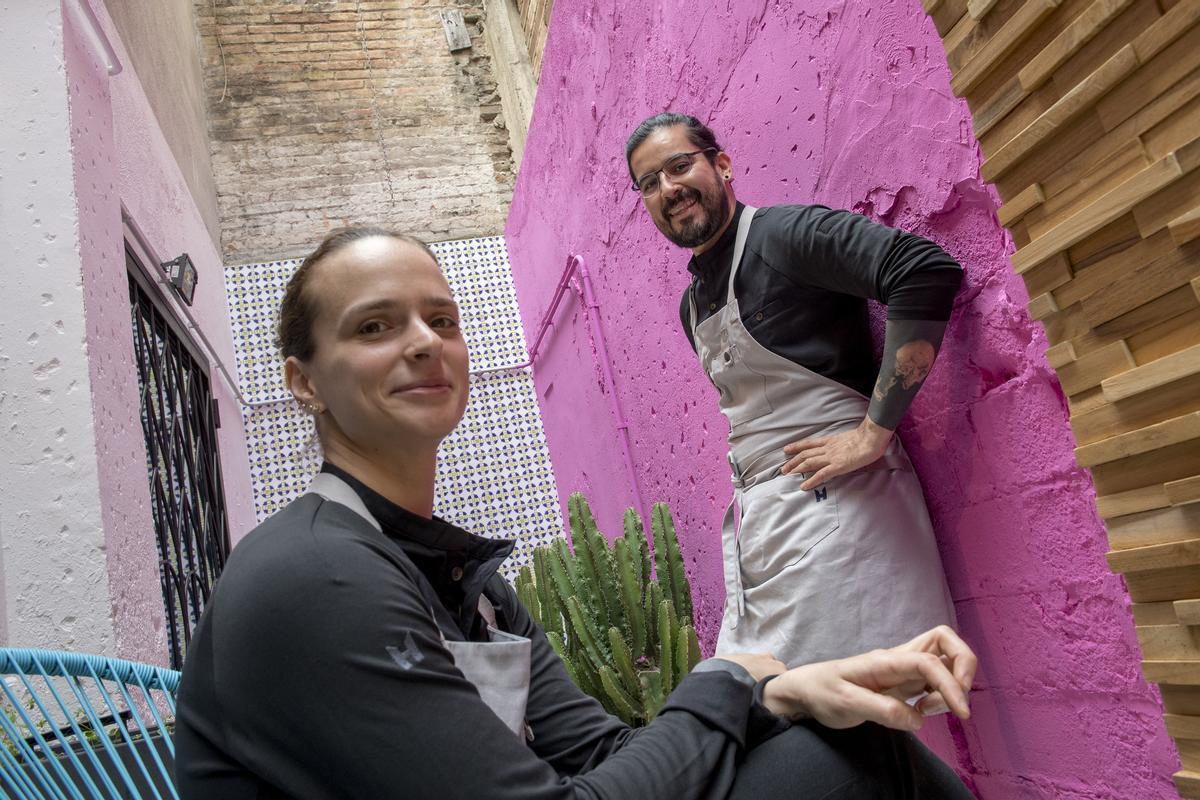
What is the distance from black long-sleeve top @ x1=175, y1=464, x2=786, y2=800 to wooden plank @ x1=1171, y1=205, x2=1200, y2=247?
0.70m

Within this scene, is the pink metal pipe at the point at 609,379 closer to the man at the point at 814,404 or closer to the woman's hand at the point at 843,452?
the man at the point at 814,404

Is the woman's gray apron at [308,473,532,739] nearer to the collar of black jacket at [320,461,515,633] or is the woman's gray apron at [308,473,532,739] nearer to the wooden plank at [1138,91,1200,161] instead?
the collar of black jacket at [320,461,515,633]

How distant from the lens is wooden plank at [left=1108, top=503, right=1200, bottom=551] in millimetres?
1133

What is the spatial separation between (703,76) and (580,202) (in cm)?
184

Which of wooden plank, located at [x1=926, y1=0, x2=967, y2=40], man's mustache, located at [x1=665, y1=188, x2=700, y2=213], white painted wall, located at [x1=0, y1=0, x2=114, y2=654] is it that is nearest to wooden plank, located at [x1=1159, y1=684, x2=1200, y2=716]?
wooden plank, located at [x1=926, y1=0, x2=967, y2=40]

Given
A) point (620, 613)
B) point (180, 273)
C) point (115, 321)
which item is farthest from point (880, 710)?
point (180, 273)

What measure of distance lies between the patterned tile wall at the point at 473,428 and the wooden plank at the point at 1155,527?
223 inches

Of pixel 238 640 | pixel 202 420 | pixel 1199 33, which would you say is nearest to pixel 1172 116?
pixel 1199 33

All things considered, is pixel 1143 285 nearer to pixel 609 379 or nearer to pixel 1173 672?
pixel 1173 672

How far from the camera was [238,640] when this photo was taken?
2.98ft

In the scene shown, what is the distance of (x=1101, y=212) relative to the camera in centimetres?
115

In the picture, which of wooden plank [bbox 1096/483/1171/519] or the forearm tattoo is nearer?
wooden plank [bbox 1096/483/1171/519]

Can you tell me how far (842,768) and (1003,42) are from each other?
0.96 metres

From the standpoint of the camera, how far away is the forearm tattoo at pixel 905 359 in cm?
188
